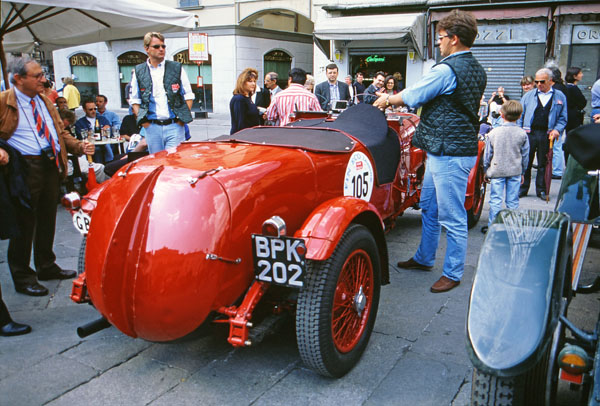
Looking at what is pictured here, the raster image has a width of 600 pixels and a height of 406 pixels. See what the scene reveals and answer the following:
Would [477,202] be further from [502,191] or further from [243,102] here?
[243,102]

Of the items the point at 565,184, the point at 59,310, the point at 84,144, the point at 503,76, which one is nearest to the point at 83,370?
the point at 59,310

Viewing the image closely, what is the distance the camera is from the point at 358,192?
350 cm

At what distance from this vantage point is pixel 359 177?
3508mm

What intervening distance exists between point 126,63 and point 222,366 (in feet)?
79.8

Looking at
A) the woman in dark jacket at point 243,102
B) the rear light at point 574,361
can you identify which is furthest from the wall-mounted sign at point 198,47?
the rear light at point 574,361

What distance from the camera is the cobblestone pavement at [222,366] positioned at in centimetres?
252

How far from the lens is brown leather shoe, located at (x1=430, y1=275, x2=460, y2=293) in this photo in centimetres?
387

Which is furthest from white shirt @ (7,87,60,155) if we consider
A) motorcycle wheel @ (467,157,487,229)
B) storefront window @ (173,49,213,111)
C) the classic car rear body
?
storefront window @ (173,49,213,111)

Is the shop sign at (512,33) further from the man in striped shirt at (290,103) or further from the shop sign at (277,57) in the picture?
the shop sign at (277,57)

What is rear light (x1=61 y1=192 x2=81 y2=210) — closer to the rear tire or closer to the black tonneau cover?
the black tonneau cover

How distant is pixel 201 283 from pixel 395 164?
2.36 metres

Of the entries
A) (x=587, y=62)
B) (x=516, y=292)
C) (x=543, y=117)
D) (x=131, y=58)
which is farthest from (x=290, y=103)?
(x=131, y=58)

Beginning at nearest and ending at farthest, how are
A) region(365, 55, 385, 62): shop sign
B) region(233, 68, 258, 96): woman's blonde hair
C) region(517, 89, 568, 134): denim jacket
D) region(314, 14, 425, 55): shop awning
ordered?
1. region(233, 68, 258, 96): woman's blonde hair
2. region(517, 89, 568, 134): denim jacket
3. region(314, 14, 425, 55): shop awning
4. region(365, 55, 385, 62): shop sign

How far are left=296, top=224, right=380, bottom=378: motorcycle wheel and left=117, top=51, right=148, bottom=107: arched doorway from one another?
77.4ft
